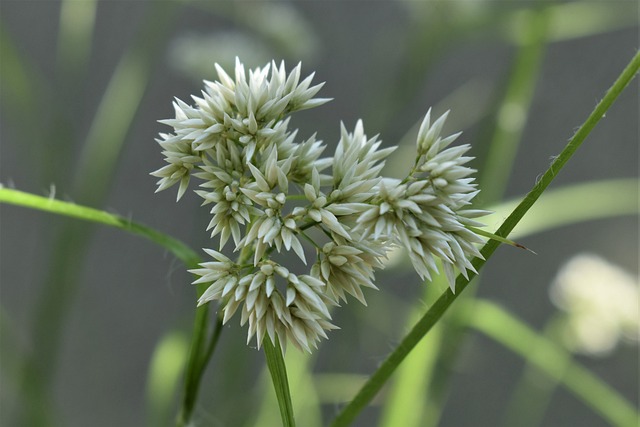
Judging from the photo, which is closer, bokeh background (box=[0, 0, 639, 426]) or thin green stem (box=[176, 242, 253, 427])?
thin green stem (box=[176, 242, 253, 427])

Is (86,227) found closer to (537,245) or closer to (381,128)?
(381,128)

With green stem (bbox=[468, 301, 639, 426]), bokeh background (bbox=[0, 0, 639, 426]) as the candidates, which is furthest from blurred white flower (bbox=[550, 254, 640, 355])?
bokeh background (bbox=[0, 0, 639, 426])

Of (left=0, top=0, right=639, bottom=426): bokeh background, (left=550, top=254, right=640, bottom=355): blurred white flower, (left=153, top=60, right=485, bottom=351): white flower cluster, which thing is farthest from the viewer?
(left=0, top=0, right=639, bottom=426): bokeh background

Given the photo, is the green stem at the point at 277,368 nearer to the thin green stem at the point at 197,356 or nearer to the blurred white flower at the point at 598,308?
the thin green stem at the point at 197,356

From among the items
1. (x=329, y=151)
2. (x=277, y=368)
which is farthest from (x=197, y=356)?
(x=329, y=151)

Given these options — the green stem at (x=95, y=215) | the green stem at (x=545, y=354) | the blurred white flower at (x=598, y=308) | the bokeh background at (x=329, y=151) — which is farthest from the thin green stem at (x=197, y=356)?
the bokeh background at (x=329, y=151)

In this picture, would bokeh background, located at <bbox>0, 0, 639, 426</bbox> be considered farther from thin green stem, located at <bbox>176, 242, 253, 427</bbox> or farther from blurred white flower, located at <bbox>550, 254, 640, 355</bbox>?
thin green stem, located at <bbox>176, 242, 253, 427</bbox>

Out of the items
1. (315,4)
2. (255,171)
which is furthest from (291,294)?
(315,4)
